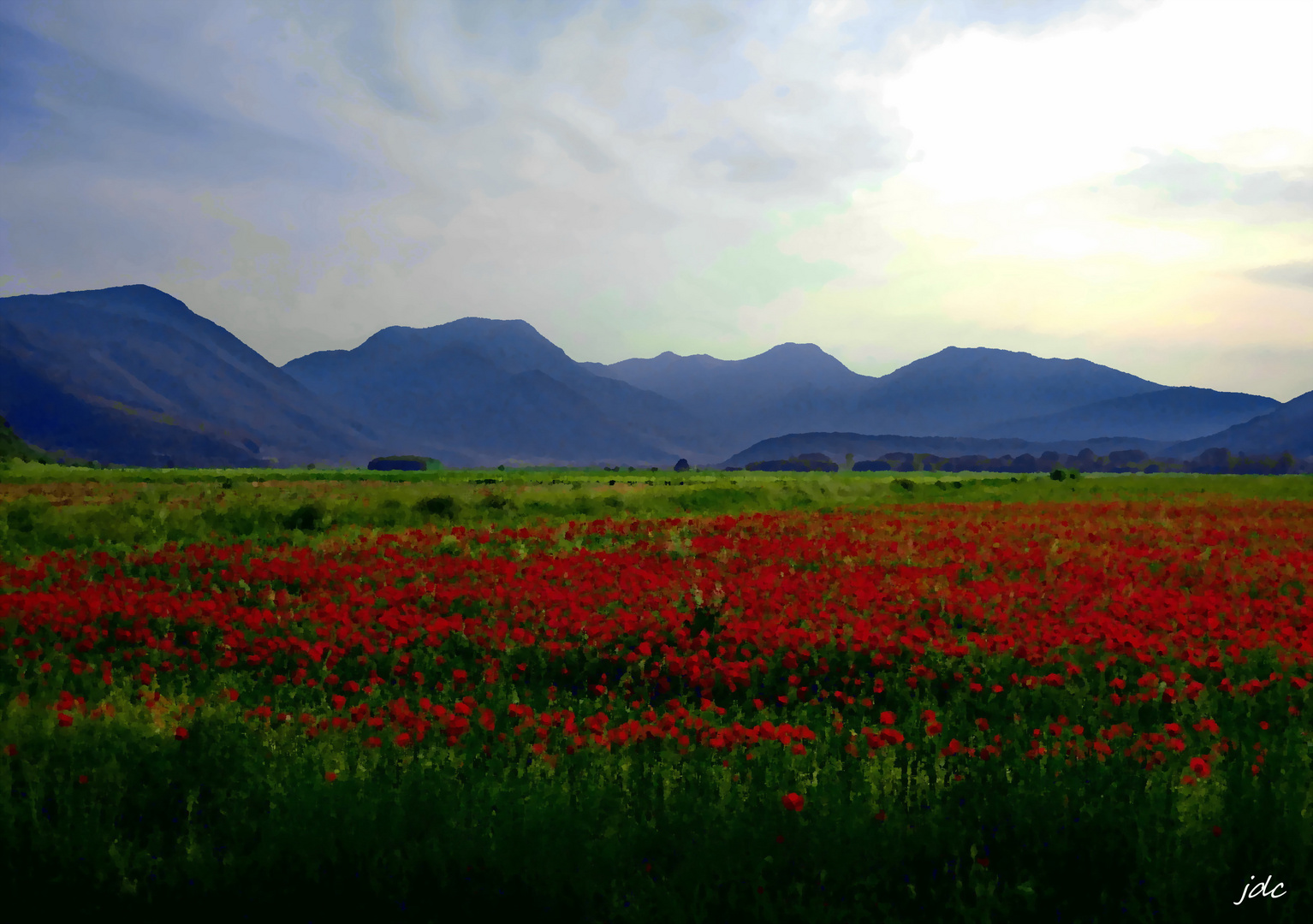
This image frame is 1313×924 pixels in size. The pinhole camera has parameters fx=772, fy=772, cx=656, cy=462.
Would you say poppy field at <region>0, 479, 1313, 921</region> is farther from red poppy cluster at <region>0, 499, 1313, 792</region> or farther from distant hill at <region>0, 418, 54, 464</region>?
distant hill at <region>0, 418, 54, 464</region>

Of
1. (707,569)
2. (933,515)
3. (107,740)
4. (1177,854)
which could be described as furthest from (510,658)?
(933,515)

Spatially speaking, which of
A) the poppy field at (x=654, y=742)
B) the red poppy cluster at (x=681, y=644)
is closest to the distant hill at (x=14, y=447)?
the red poppy cluster at (x=681, y=644)

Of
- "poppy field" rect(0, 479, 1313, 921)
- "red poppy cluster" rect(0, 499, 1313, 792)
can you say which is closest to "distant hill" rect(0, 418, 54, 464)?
"red poppy cluster" rect(0, 499, 1313, 792)

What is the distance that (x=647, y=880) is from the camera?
4414mm

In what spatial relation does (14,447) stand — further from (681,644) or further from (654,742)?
(654,742)

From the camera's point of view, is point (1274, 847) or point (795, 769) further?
point (795, 769)

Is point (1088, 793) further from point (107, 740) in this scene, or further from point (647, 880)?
point (107, 740)

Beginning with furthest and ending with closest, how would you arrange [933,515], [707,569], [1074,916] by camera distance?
[933,515], [707,569], [1074,916]

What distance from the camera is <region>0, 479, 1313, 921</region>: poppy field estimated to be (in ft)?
14.9

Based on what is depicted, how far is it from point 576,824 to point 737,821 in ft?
3.32

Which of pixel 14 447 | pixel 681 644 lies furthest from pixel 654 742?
pixel 14 447

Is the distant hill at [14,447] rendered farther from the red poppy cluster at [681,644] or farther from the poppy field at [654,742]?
the poppy field at [654,742]

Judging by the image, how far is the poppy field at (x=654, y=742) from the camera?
14.9 ft

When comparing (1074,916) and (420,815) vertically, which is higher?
(420,815)
